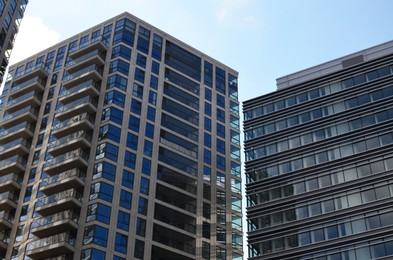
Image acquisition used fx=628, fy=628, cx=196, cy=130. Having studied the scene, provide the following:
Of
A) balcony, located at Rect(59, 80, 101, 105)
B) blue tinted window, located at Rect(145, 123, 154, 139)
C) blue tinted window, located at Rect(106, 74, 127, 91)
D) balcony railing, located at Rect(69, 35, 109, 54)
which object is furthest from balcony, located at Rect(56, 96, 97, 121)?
balcony railing, located at Rect(69, 35, 109, 54)

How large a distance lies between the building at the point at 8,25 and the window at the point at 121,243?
923 inches

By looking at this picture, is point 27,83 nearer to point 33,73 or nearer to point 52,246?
point 33,73

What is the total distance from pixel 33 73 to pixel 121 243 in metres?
37.6

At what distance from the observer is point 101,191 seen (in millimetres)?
78438

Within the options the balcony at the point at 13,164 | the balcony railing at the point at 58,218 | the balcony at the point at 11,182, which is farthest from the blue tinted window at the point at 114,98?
the balcony railing at the point at 58,218

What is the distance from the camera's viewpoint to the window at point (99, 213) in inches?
3004

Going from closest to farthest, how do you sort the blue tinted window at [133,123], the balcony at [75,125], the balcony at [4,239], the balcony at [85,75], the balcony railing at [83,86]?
the balcony at [4,239], the balcony at [75,125], the blue tinted window at [133,123], the balcony railing at [83,86], the balcony at [85,75]

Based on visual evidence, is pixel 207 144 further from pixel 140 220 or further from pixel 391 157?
pixel 391 157

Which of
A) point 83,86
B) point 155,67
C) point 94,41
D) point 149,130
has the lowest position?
point 149,130

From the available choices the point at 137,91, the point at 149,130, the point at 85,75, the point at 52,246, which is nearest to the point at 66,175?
the point at 52,246

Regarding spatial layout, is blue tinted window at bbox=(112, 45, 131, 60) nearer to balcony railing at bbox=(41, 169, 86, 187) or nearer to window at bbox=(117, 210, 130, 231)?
balcony railing at bbox=(41, 169, 86, 187)

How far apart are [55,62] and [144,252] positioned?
38293 millimetres

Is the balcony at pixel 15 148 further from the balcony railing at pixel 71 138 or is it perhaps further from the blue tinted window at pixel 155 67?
the blue tinted window at pixel 155 67

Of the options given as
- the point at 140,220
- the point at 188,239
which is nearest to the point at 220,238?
the point at 188,239
